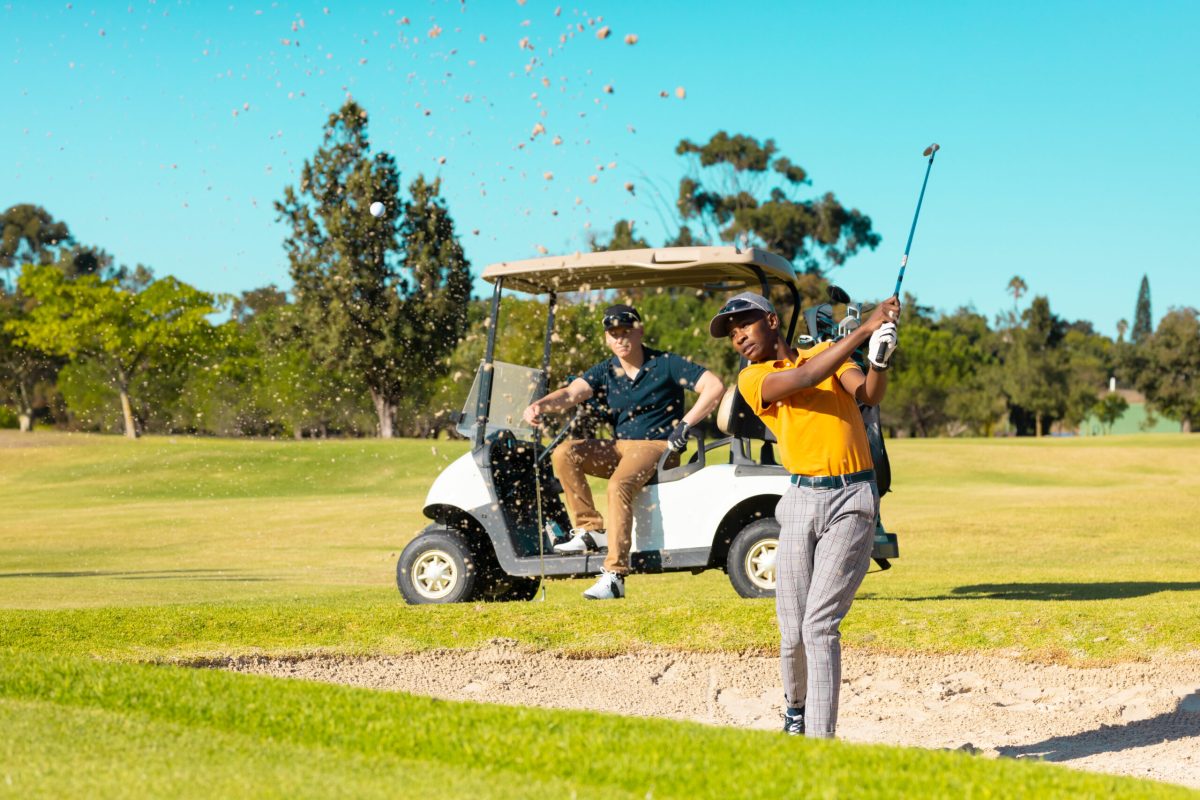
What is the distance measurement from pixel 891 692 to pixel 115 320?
5231 cm

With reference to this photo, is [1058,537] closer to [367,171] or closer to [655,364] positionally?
[655,364]

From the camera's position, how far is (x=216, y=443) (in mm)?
40469

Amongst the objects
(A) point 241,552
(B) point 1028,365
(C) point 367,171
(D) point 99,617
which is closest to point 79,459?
(C) point 367,171

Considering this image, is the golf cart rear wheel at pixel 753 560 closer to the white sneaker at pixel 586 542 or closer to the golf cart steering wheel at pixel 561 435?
the white sneaker at pixel 586 542

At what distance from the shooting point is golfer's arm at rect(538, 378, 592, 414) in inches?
345

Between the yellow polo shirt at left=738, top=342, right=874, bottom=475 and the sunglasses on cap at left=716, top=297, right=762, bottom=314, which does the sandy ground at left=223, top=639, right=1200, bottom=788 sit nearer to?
the yellow polo shirt at left=738, top=342, right=874, bottom=475

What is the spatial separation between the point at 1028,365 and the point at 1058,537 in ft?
172

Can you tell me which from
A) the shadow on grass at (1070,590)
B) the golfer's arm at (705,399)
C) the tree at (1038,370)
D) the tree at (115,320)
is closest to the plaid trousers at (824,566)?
the golfer's arm at (705,399)

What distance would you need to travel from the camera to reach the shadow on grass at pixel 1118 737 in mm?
5695

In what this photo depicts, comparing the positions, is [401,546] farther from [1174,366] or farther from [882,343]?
[1174,366]

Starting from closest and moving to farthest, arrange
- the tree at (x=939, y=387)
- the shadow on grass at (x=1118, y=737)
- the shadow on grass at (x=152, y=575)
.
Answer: the shadow on grass at (x=1118, y=737)
the shadow on grass at (x=152, y=575)
the tree at (x=939, y=387)

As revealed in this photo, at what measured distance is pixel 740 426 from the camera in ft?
26.9

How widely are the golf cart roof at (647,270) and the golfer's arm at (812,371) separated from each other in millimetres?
3079

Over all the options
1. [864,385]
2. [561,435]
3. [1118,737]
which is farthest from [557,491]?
[864,385]
